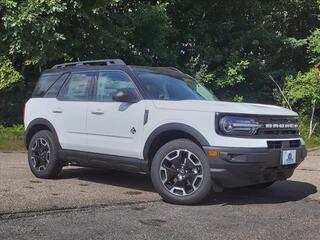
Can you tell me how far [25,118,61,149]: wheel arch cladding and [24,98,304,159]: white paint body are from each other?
0.06m

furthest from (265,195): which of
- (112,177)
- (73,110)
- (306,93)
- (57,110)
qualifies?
(306,93)

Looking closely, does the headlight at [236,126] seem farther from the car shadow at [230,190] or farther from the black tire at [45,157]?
the black tire at [45,157]

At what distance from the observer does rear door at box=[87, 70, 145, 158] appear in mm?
7656

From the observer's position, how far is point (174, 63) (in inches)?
677

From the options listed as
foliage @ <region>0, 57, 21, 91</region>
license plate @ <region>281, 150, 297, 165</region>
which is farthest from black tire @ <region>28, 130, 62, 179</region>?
foliage @ <region>0, 57, 21, 91</region>

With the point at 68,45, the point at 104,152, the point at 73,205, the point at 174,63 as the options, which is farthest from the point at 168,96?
the point at 174,63

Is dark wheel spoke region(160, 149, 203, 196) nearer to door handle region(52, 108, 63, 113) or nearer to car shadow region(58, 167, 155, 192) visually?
car shadow region(58, 167, 155, 192)

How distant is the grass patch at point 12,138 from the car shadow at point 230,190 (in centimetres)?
375

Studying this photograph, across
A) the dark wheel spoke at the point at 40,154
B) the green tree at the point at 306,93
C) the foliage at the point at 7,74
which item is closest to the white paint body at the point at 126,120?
the dark wheel spoke at the point at 40,154

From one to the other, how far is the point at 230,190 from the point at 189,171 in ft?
4.86

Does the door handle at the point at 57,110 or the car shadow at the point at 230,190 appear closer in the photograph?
the car shadow at the point at 230,190

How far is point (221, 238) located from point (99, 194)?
249cm

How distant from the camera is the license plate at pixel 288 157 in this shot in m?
7.18

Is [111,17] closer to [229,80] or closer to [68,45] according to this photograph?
[68,45]
